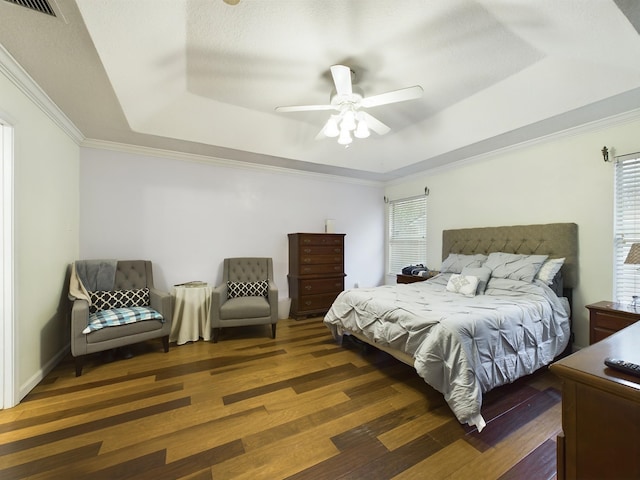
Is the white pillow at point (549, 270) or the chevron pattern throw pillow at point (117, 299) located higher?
the white pillow at point (549, 270)

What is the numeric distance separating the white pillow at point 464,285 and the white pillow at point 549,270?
2.09 ft

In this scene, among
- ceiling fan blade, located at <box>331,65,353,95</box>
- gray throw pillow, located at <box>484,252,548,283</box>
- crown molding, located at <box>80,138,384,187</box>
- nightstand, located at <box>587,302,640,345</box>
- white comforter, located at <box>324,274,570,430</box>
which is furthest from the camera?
crown molding, located at <box>80,138,384,187</box>

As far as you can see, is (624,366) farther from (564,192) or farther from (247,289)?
(247,289)

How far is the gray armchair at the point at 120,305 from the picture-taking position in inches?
96.6

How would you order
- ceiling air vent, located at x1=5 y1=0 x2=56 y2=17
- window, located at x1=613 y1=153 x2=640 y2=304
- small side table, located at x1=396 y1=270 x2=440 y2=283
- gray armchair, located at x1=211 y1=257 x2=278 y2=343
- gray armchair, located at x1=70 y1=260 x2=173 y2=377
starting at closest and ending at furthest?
ceiling air vent, located at x1=5 y1=0 x2=56 y2=17
gray armchair, located at x1=70 y1=260 x2=173 y2=377
window, located at x1=613 y1=153 x2=640 y2=304
gray armchair, located at x1=211 y1=257 x2=278 y2=343
small side table, located at x1=396 y1=270 x2=440 y2=283

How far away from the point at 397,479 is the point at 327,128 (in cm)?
256

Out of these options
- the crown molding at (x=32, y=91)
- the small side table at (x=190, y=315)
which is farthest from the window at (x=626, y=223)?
the crown molding at (x=32, y=91)

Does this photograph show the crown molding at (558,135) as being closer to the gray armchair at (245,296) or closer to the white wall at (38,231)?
the gray armchair at (245,296)

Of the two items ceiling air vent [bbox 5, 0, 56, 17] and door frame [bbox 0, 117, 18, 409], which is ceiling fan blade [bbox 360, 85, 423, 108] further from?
door frame [bbox 0, 117, 18, 409]

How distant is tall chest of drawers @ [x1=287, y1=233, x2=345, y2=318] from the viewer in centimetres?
427

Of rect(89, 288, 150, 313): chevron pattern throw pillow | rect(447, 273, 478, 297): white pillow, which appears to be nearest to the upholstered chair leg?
rect(89, 288, 150, 313): chevron pattern throw pillow

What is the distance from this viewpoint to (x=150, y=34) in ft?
6.31

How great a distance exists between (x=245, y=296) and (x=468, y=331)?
2.81 metres

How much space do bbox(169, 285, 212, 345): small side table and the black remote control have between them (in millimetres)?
3484
